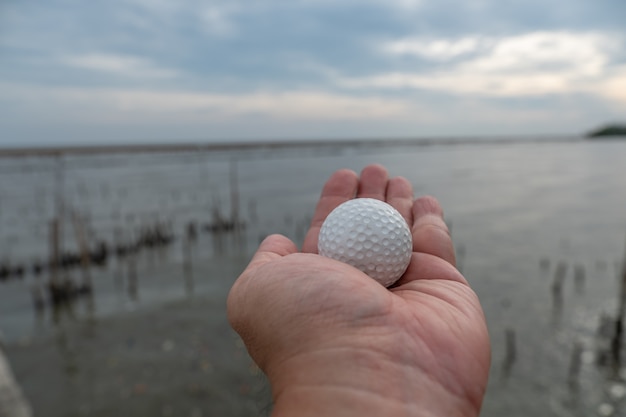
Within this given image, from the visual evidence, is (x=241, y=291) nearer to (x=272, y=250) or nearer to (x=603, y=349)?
(x=272, y=250)

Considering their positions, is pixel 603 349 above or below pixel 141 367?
above

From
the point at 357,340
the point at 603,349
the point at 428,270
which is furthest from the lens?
the point at 603,349

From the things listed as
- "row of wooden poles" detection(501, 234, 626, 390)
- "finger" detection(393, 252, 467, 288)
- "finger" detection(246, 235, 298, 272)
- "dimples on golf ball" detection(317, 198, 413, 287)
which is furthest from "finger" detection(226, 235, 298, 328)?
"row of wooden poles" detection(501, 234, 626, 390)

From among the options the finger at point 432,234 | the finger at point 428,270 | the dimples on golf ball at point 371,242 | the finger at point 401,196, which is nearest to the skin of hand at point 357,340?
the finger at point 428,270

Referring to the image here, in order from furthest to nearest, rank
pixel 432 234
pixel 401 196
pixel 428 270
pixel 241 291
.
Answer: pixel 401 196
pixel 432 234
pixel 428 270
pixel 241 291

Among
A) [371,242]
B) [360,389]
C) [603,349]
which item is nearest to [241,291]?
[360,389]

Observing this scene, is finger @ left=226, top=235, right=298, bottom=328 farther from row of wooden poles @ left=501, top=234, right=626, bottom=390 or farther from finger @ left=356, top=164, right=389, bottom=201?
row of wooden poles @ left=501, top=234, right=626, bottom=390

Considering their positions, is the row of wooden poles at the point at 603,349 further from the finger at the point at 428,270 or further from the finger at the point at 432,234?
the finger at the point at 428,270

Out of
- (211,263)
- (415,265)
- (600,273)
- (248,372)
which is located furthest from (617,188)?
(415,265)
